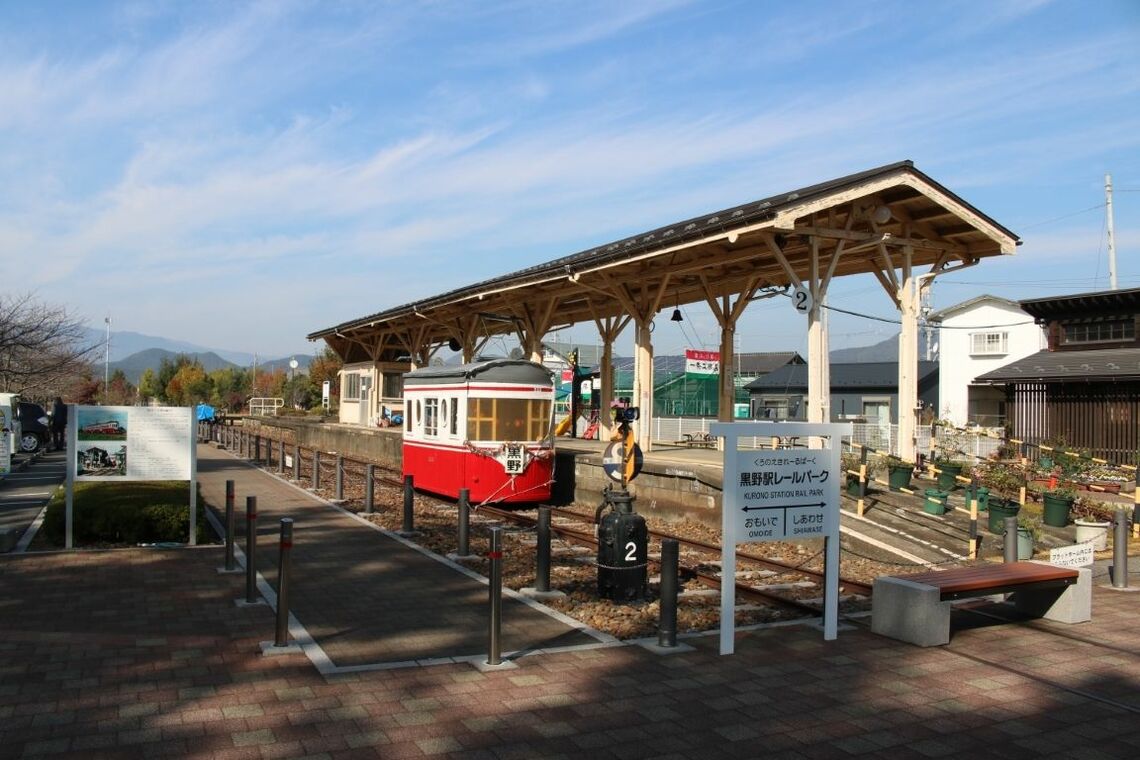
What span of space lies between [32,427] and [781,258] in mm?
26724

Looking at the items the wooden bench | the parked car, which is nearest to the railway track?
the wooden bench

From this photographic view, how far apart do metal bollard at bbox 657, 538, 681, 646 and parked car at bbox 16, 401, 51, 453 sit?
2810 centimetres

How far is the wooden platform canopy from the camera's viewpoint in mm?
14312

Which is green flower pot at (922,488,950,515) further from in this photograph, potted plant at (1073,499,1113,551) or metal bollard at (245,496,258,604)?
metal bollard at (245,496,258,604)

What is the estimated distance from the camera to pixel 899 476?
15203 mm

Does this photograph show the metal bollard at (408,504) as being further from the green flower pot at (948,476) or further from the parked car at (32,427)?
the parked car at (32,427)

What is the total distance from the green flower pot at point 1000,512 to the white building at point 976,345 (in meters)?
23.7

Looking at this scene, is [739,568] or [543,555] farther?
[739,568]

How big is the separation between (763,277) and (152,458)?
13.3 metres

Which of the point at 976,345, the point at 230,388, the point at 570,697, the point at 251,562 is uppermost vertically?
the point at 976,345

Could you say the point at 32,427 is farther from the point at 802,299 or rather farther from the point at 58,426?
the point at 802,299

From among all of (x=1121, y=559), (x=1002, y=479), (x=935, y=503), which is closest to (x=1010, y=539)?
(x=1121, y=559)

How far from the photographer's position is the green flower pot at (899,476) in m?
15.2

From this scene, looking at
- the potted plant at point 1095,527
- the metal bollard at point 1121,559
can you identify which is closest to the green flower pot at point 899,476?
the potted plant at point 1095,527
